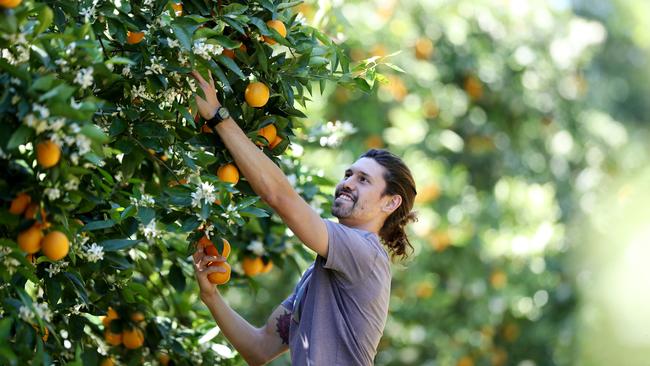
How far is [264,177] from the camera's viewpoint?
2.95 m

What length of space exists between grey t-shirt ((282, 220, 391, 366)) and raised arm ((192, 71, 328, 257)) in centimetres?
8

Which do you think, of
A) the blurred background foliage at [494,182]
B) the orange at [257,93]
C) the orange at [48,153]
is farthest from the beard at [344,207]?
the blurred background foliage at [494,182]

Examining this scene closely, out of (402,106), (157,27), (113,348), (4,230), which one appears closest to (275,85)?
(157,27)

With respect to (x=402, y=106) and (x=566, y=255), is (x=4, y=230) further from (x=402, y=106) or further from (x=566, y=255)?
(x=566, y=255)

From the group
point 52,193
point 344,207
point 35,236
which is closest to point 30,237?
point 35,236

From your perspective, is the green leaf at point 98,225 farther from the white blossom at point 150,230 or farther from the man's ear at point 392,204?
the man's ear at point 392,204

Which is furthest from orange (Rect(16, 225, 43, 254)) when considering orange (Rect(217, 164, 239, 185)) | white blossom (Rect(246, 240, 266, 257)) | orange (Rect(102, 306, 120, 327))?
white blossom (Rect(246, 240, 266, 257))

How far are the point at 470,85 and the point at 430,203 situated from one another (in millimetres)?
932

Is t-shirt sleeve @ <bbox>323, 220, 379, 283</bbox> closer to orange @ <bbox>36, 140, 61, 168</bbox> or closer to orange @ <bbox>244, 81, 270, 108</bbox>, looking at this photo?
orange @ <bbox>244, 81, 270, 108</bbox>

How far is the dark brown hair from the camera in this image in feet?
11.5

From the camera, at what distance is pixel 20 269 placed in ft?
8.76

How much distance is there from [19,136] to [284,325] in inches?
58.5

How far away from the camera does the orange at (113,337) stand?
3.61 metres

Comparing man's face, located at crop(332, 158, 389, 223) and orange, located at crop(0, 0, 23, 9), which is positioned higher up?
orange, located at crop(0, 0, 23, 9)
